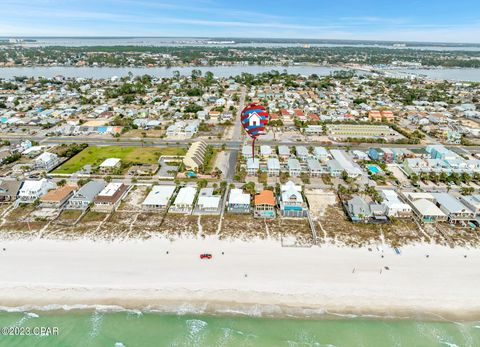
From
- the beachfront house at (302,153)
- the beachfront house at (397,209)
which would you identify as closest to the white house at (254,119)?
the beachfront house at (302,153)

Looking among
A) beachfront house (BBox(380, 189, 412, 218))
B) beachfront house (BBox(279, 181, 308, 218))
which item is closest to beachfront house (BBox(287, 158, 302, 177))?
beachfront house (BBox(279, 181, 308, 218))

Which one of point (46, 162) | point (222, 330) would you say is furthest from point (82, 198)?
point (222, 330)

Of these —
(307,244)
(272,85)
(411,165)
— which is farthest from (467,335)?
(272,85)

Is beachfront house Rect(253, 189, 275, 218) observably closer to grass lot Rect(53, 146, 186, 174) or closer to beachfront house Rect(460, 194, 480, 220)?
grass lot Rect(53, 146, 186, 174)

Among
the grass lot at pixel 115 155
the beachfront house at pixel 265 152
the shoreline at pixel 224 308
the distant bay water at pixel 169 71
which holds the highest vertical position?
the distant bay water at pixel 169 71

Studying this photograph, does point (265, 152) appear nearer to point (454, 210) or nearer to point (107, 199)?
point (107, 199)

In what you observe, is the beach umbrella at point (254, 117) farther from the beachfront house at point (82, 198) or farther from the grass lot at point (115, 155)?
the beachfront house at point (82, 198)
